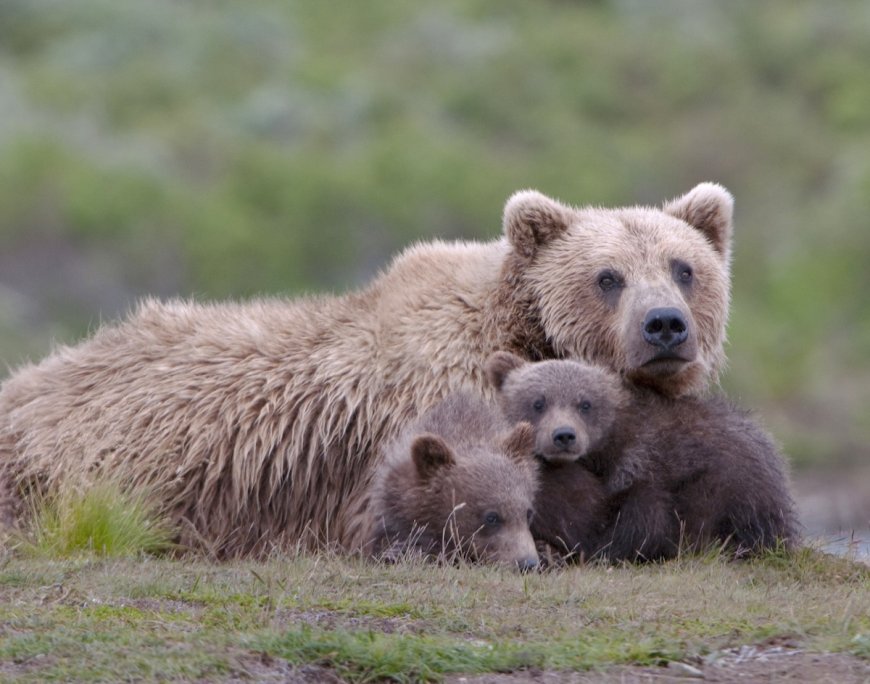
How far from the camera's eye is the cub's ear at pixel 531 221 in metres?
9.80

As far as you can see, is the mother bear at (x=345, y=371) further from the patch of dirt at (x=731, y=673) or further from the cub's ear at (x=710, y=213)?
the patch of dirt at (x=731, y=673)

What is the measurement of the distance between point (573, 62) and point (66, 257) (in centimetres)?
2005

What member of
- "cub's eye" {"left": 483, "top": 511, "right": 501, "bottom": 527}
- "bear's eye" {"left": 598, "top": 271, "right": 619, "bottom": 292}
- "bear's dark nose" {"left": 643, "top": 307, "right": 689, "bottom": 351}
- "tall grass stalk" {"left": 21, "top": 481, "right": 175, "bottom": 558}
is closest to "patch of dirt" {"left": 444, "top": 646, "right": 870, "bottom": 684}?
"cub's eye" {"left": 483, "top": 511, "right": 501, "bottom": 527}

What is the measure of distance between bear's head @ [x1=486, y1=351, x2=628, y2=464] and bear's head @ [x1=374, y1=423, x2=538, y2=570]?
158 millimetres

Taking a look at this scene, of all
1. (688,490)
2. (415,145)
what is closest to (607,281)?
(688,490)

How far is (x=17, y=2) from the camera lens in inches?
2125

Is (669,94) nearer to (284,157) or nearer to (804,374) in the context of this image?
(284,157)

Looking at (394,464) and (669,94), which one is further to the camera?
(669,94)

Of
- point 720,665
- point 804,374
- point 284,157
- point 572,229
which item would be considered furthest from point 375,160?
point 720,665

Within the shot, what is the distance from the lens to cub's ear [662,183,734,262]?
10.1m

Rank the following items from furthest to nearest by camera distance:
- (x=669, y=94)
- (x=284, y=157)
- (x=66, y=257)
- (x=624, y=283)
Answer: (x=669, y=94) → (x=284, y=157) → (x=66, y=257) → (x=624, y=283)

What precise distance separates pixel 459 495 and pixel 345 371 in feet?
3.84

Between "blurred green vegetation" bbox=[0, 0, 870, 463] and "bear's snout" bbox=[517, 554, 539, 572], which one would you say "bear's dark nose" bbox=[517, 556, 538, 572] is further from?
"blurred green vegetation" bbox=[0, 0, 870, 463]

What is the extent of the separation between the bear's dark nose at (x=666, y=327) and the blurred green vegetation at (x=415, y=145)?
19104 millimetres
